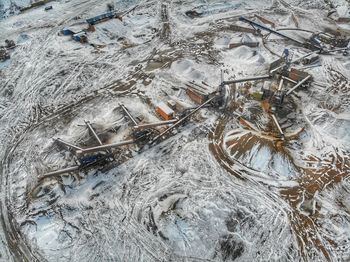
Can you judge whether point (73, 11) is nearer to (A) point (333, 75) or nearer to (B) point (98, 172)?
(B) point (98, 172)

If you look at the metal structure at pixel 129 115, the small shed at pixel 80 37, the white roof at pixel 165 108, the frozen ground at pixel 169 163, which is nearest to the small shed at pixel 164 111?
the white roof at pixel 165 108

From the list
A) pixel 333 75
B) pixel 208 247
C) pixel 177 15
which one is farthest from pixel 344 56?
pixel 208 247

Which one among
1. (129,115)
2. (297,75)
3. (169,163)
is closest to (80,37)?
(129,115)

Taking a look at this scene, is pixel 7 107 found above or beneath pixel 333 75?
above

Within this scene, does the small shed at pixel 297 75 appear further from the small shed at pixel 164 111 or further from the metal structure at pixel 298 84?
the small shed at pixel 164 111

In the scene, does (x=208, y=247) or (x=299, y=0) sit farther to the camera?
(x=299, y=0)
